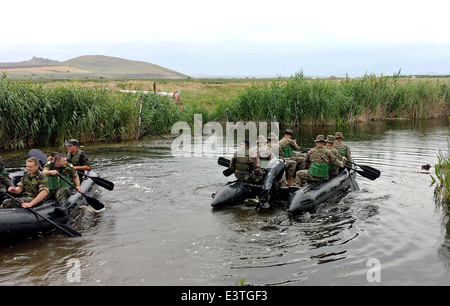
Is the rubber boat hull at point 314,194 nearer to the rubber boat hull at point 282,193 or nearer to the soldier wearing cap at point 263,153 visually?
the rubber boat hull at point 282,193

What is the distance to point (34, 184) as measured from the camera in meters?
8.23

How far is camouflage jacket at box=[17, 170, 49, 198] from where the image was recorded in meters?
8.22

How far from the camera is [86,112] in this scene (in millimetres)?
A: 18391

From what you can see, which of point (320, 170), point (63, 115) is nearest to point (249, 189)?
point (320, 170)

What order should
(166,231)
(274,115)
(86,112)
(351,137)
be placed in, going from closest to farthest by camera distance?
(166,231), (86,112), (351,137), (274,115)

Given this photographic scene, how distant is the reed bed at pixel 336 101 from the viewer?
23.8 meters

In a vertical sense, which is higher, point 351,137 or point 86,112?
point 86,112

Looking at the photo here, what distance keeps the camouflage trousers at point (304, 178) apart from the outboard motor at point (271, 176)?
43cm

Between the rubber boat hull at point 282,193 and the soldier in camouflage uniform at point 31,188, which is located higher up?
the soldier in camouflage uniform at point 31,188

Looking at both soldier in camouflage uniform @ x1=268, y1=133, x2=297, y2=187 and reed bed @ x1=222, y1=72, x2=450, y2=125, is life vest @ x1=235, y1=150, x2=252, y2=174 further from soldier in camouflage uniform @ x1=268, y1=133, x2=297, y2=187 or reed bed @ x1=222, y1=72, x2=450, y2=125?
reed bed @ x1=222, y1=72, x2=450, y2=125

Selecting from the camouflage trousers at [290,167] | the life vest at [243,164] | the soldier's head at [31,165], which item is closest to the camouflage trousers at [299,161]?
the camouflage trousers at [290,167]
